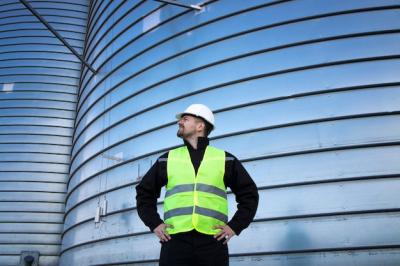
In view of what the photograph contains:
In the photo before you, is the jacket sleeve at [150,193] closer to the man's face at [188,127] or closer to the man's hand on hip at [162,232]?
the man's hand on hip at [162,232]

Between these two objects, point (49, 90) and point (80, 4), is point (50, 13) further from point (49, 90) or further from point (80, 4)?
point (49, 90)

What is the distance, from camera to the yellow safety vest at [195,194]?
2414mm

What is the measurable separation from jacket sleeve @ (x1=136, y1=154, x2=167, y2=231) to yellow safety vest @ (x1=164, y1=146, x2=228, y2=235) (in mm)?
65

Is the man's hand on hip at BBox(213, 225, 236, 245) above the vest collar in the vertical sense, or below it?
below

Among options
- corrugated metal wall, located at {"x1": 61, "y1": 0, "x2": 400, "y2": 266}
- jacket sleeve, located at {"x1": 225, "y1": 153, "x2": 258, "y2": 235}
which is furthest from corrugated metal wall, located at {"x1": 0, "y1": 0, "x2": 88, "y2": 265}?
jacket sleeve, located at {"x1": 225, "y1": 153, "x2": 258, "y2": 235}

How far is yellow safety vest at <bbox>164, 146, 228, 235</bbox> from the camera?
241 centimetres

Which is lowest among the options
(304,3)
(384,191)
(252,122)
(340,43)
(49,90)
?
(384,191)

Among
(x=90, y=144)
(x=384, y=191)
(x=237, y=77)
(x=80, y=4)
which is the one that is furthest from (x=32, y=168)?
(x=384, y=191)

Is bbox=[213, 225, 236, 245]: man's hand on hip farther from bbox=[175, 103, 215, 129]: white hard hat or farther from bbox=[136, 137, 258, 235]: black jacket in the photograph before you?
bbox=[175, 103, 215, 129]: white hard hat

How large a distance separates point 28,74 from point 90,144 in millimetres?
5195

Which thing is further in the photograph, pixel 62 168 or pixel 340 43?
pixel 62 168

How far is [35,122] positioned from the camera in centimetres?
1088

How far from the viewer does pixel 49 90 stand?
11188 millimetres

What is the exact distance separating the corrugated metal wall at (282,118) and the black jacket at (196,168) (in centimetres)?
183
